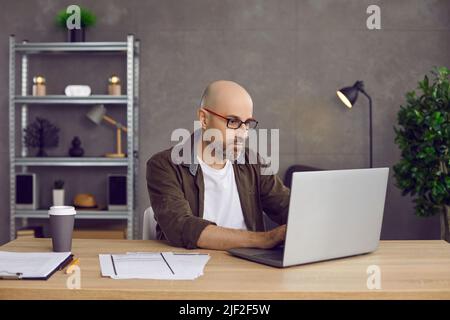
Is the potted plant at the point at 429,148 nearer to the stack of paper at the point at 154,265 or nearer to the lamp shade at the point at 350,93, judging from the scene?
the lamp shade at the point at 350,93

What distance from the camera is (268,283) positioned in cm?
137

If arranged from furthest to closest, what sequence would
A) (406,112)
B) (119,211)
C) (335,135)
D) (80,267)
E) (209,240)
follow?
(335,135)
(119,211)
(406,112)
(209,240)
(80,267)

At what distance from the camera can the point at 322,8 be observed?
4.47m

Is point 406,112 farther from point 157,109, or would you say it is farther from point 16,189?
point 16,189

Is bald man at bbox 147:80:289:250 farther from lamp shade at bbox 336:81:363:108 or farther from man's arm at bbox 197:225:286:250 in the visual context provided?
lamp shade at bbox 336:81:363:108

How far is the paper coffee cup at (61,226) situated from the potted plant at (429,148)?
2567mm

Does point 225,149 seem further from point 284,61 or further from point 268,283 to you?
point 284,61

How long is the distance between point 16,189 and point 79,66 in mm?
1027

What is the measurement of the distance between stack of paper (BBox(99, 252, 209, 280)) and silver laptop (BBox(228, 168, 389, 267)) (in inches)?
6.5

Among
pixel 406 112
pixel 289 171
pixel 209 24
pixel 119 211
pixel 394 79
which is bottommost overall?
pixel 119 211

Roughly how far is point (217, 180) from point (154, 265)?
29.8 inches

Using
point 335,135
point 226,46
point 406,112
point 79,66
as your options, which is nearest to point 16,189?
point 79,66

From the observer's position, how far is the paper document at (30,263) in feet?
4.68

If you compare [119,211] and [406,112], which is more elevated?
[406,112]
